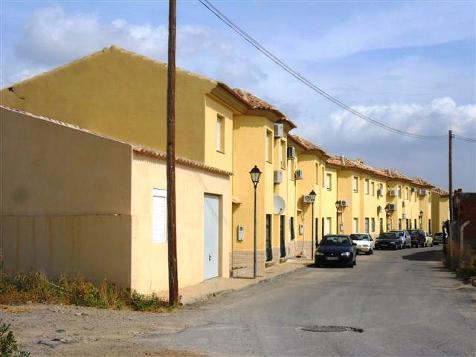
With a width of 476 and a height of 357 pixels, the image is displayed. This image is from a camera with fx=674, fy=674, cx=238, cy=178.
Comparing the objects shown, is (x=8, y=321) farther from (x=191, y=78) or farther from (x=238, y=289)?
(x=191, y=78)

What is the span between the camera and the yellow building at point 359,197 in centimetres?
5244

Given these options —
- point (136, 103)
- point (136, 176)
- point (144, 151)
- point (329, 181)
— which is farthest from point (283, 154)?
point (136, 176)

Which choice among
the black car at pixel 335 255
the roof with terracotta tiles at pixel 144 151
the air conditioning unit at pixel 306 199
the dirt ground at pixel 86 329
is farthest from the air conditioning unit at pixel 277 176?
the dirt ground at pixel 86 329

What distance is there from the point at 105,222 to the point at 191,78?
8.32m

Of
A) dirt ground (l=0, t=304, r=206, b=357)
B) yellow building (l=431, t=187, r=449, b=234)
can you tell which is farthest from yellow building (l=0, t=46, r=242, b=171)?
yellow building (l=431, t=187, r=449, b=234)

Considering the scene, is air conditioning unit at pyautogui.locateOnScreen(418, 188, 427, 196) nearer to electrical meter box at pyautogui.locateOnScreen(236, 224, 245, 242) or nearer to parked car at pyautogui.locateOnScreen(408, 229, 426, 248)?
parked car at pyautogui.locateOnScreen(408, 229, 426, 248)

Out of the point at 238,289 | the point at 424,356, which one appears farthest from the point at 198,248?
the point at 424,356

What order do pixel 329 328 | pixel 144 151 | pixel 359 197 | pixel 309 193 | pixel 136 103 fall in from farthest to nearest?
pixel 359 197 < pixel 309 193 < pixel 136 103 < pixel 144 151 < pixel 329 328

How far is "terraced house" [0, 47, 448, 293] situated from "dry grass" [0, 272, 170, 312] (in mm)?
434

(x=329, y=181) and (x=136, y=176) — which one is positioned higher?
(x=329, y=181)

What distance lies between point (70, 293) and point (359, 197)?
145ft

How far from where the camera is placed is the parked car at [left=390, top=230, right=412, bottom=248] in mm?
55675

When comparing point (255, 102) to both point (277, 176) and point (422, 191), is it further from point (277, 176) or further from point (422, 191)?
point (422, 191)

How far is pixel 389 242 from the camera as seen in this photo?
54406mm
